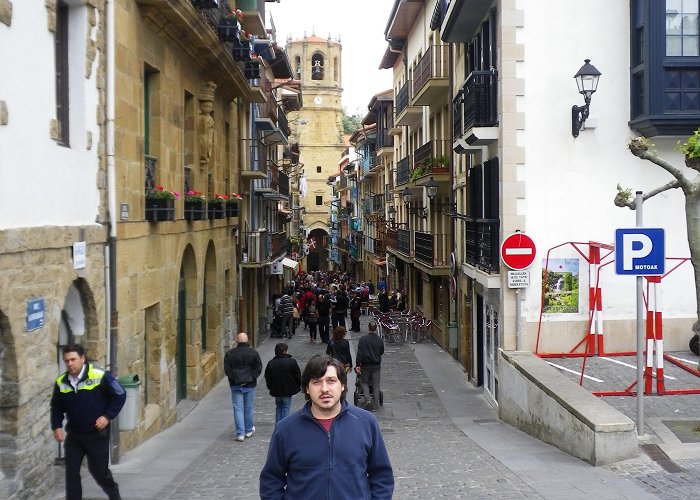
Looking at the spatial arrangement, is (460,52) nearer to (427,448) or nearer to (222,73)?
(222,73)

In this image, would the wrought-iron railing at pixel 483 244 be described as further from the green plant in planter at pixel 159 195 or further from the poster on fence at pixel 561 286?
the green plant in planter at pixel 159 195

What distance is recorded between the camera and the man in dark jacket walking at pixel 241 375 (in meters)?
12.7

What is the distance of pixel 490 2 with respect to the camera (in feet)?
51.6

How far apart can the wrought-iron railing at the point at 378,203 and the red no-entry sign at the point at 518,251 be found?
3649cm

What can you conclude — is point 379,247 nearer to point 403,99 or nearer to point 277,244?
point 277,244

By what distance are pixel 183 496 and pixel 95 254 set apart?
3.25m

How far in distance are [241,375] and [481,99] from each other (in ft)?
20.2

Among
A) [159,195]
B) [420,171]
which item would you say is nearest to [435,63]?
[420,171]

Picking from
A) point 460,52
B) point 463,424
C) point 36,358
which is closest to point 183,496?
point 36,358

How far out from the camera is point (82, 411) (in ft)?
24.8

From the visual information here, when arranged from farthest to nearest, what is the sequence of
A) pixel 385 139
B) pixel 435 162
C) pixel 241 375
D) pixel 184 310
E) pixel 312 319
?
pixel 385 139, pixel 312 319, pixel 435 162, pixel 184 310, pixel 241 375

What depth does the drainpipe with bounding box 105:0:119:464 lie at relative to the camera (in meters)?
11.2

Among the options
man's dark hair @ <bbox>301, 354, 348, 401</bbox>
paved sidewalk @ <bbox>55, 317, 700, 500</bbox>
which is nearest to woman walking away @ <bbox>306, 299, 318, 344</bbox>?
paved sidewalk @ <bbox>55, 317, 700, 500</bbox>

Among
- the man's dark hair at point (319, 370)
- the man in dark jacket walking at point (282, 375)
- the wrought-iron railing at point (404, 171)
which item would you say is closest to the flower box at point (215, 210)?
the man in dark jacket walking at point (282, 375)
